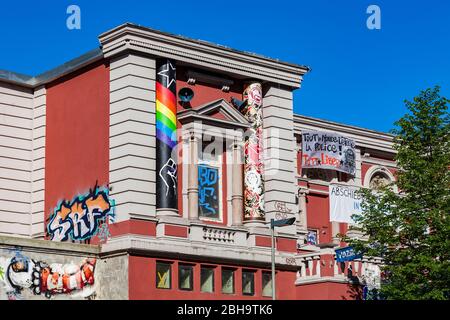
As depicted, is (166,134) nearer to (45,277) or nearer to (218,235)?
(218,235)

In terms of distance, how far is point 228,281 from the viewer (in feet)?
145

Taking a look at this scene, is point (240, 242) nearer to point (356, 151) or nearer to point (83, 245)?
point (83, 245)

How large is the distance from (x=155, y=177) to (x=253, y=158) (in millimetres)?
5377

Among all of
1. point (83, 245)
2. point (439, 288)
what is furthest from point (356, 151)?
point (83, 245)

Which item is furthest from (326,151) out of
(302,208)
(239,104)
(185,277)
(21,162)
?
(21,162)

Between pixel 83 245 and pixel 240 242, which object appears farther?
pixel 240 242

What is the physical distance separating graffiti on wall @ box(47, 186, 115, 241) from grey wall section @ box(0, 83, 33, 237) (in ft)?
5.47

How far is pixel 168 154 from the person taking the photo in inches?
1698

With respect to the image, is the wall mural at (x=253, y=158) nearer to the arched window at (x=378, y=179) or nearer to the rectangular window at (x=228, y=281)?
the rectangular window at (x=228, y=281)

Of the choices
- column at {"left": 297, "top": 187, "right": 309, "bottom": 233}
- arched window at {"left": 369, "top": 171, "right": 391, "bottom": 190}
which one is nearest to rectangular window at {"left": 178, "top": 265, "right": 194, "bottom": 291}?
column at {"left": 297, "top": 187, "right": 309, "bottom": 233}

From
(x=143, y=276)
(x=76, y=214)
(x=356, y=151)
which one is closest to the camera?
(x=143, y=276)

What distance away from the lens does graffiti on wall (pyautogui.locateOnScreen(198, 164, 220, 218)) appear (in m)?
44.9

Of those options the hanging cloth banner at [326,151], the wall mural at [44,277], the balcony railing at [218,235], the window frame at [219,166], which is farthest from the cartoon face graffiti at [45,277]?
the hanging cloth banner at [326,151]

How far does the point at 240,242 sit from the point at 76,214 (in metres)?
6.94
